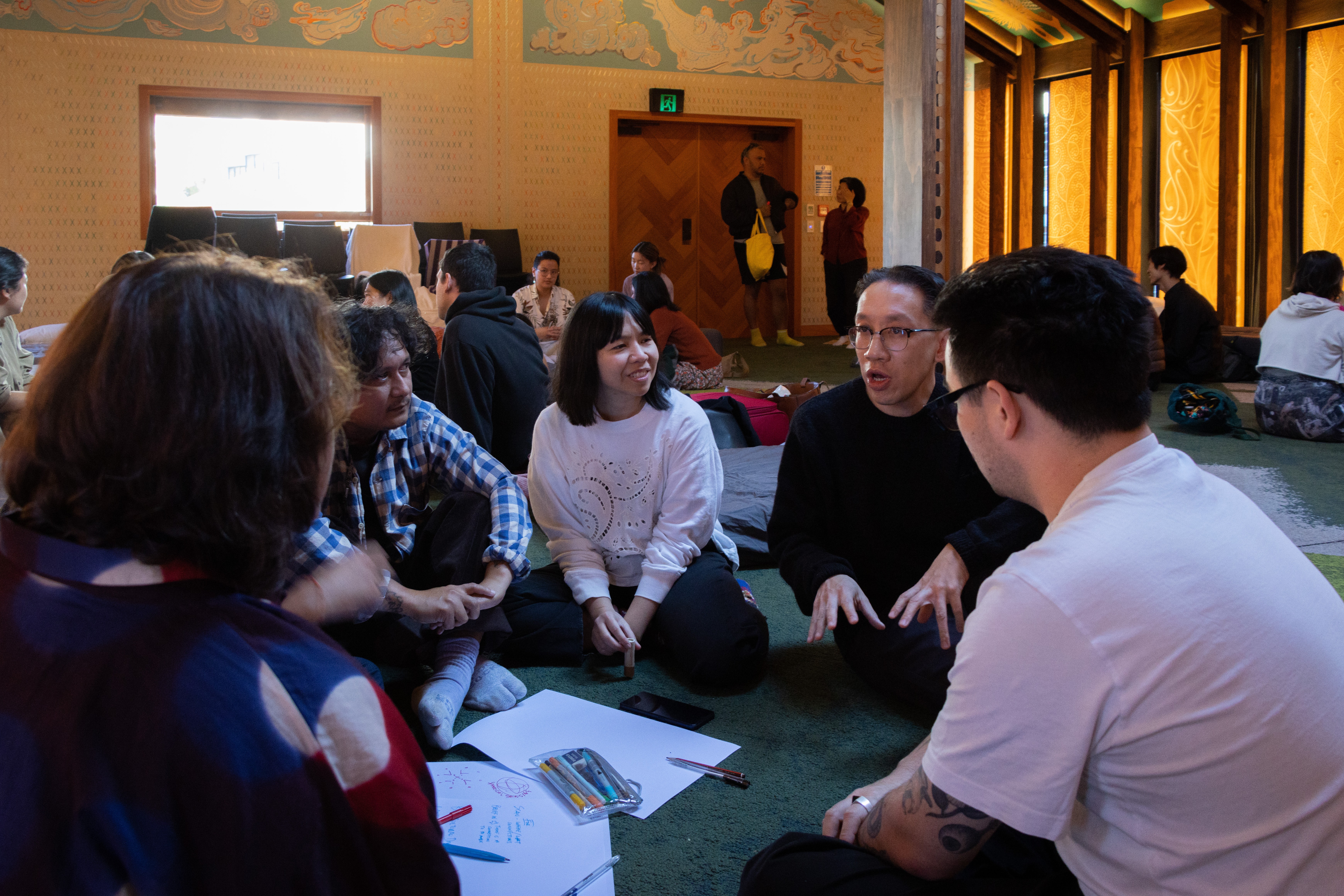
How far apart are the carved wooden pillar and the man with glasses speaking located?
244 centimetres

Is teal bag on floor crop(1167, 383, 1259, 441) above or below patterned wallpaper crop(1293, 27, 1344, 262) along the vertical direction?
below

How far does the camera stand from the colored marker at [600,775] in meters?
1.79

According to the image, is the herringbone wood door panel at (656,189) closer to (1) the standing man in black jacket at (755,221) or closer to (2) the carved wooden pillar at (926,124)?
(1) the standing man in black jacket at (755,221)

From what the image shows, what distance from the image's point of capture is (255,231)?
8711mm

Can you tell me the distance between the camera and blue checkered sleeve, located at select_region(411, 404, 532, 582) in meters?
2.29

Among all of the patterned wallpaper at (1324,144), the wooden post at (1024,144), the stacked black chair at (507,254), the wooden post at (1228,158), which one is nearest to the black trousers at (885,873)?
the stacked black chair at (507,254)

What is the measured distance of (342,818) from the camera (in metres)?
0.71

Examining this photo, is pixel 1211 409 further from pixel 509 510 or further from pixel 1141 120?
pixel 1141 120

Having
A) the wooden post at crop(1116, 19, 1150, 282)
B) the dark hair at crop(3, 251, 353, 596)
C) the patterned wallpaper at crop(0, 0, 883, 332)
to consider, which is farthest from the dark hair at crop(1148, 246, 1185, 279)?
the dark hair at crop(3, 251, 353, 596)

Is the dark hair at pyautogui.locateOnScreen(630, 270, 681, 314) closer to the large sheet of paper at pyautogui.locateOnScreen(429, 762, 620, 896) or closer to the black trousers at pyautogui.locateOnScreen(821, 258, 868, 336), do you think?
the large sheet of paper at pyautogui.locateOnScreen(429, 762, 620, 896)

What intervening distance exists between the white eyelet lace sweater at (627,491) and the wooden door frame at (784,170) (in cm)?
754

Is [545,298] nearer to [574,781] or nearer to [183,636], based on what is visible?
[574,781]

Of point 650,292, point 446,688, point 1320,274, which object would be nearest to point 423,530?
point 446,688

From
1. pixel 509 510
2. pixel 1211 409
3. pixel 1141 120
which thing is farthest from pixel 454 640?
pixel 1141 120
